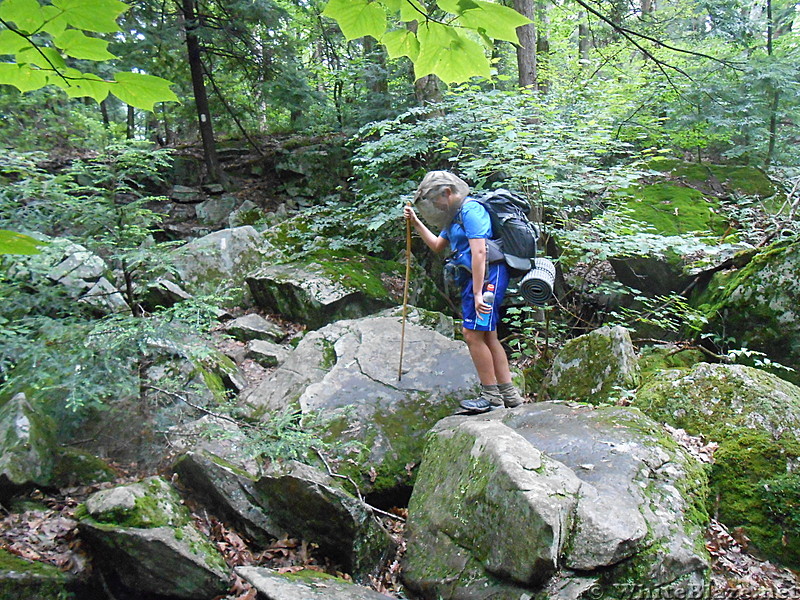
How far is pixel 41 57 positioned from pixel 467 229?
2.90 meters

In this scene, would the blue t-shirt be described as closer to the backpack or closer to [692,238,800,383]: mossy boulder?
the backpack

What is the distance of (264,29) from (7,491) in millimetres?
11520

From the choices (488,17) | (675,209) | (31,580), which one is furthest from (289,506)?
(675,209)

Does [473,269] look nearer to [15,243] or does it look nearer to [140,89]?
[140,89]

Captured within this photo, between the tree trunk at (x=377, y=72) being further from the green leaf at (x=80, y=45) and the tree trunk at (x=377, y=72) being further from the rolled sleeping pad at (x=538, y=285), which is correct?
the green leaf at (x=80, y=45)

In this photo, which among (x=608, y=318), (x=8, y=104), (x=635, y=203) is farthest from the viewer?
(x=635, y=203)

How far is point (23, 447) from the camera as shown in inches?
133

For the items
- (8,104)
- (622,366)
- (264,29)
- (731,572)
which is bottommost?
(731,572)

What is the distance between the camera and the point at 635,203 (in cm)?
757

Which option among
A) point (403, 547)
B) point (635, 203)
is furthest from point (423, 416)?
point (635, 203)

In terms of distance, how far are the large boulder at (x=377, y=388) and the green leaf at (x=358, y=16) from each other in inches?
119

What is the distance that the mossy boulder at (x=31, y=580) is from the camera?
8.08ft

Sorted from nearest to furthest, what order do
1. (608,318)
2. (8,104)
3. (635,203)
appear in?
(8,104)
(608,318)
(635,203)

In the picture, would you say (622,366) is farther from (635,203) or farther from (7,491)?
(7,491)
